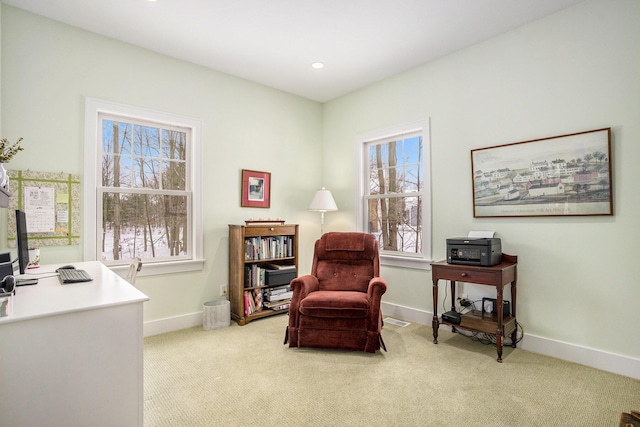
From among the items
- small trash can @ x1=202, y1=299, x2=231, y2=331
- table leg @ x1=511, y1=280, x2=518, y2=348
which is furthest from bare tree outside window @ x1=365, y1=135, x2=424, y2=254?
small trash can @ x1=202, y1=299, x2=231, y2=331

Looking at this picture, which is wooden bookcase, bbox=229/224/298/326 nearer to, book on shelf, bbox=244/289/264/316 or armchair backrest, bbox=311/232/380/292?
book on shelf, bbox=244/289/264/316

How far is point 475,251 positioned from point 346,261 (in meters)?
1.22

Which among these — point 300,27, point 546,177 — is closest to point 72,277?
point 300,27

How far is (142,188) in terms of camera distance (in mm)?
3367

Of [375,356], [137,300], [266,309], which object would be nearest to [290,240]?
[266,309]

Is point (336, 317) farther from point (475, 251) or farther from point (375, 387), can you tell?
point (475, 251)

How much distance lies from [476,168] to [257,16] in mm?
2387

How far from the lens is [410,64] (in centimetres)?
364

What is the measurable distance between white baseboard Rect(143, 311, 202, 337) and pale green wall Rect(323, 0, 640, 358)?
2300 millimetres

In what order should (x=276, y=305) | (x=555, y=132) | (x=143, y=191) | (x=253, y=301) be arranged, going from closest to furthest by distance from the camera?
(x=555, y=132) → (x=143, y=191) → (x=253, y=301) → (x=276, y=305)

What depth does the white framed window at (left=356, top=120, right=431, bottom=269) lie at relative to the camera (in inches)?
143

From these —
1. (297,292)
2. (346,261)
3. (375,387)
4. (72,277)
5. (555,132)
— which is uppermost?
(555,132)

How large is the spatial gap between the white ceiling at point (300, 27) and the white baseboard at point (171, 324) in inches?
106

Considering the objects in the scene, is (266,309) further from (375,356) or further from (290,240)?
(375,356)
